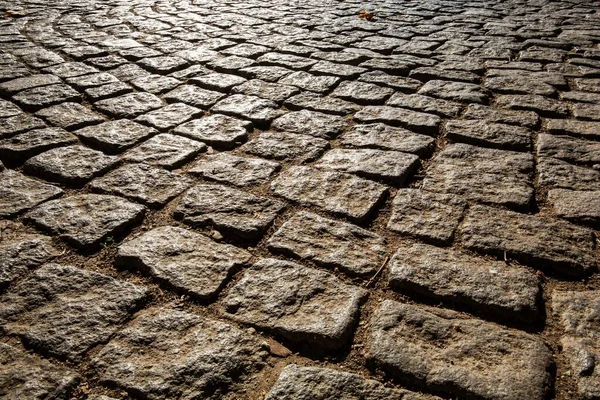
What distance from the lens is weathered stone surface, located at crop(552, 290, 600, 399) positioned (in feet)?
4.73

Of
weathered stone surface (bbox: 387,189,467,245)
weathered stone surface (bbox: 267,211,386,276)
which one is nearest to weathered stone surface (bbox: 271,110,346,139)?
weathered stone surface (bbox: 387,189,467,245)

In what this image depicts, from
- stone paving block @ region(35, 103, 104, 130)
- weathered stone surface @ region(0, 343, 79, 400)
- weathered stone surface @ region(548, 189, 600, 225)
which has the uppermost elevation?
weathered stone surface @ region(548, 189, 600, 225)

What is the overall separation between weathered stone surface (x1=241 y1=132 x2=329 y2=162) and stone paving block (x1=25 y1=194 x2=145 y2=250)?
0.79m

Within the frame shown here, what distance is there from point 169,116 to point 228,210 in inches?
48.7

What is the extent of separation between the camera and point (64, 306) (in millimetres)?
1700

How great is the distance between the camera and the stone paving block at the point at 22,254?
184 cm

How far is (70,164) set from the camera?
2592mm

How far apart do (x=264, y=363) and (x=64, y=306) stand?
0.74 m

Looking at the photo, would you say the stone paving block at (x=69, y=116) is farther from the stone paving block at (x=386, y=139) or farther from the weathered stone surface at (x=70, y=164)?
the stone paving block at (x=386, y=139)

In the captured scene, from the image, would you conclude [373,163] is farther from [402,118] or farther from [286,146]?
[402,118]

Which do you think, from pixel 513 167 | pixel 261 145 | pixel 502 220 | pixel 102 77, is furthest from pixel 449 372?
pixel 102 77

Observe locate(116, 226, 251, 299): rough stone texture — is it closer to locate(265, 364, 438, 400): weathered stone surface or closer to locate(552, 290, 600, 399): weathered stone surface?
locate(265, 364, 438, 400): weathered stone surface

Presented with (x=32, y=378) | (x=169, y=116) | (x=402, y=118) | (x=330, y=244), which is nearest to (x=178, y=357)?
(x=32, y=378)

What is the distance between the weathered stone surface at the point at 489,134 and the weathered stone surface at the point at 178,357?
190cm
